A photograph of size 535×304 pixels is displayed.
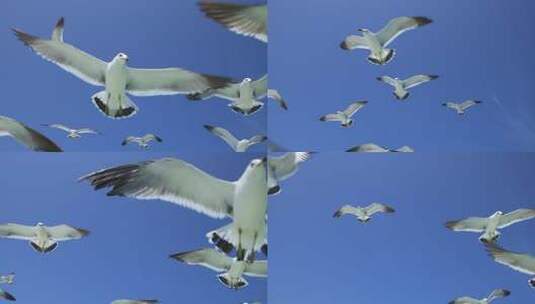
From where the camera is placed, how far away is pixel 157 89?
2.26m

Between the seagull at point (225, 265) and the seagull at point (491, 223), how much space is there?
66cm

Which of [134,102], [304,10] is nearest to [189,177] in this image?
[134,102]

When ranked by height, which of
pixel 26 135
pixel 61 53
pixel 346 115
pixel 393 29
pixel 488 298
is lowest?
pixel 488 298

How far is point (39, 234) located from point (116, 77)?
54 centimetres

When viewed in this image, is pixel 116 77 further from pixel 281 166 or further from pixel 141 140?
pixel 281 166

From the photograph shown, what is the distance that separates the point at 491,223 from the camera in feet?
7.65

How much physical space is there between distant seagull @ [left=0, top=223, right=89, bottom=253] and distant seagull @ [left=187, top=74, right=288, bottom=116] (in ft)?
1.89

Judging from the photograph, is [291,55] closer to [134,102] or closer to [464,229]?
[134,102]

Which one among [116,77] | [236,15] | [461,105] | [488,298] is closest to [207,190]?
[116,77]

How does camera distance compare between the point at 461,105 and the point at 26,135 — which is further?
the point at 461,105

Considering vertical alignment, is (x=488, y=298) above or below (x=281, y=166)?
below

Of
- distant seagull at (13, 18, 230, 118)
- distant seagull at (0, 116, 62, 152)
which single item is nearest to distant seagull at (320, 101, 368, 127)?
distant seagull at (13, 18, 230, 118)

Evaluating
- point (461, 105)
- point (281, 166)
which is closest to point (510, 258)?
point (461, 105)

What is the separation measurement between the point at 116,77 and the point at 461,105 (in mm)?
1095
